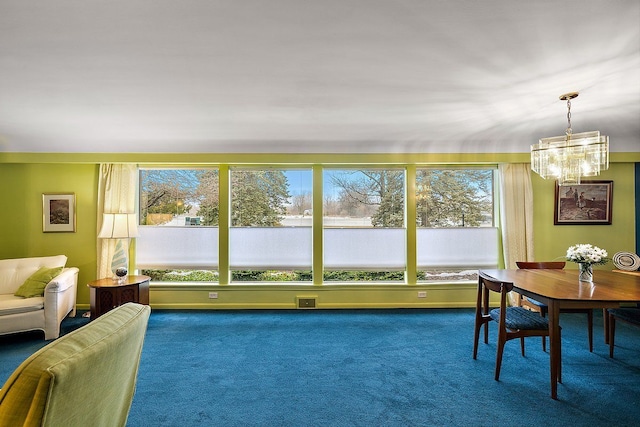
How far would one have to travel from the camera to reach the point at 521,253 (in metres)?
4.54

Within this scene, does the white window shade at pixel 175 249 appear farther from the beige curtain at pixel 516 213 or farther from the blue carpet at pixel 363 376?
the beige curtain at pixel 516 213

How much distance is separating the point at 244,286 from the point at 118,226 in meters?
1.84

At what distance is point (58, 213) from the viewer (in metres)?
4.53

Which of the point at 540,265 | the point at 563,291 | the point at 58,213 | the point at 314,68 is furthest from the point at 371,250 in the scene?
the point at 58,213

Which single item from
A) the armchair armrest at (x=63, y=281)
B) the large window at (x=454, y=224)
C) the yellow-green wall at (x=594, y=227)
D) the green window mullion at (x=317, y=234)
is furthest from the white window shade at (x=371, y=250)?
the armchair armrest at (x=63, y=281)

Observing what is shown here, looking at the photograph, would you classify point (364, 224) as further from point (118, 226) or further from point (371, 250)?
point (118, 226)

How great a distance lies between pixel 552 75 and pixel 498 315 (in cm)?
201

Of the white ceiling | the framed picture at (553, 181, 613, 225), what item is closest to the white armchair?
the white ceiling

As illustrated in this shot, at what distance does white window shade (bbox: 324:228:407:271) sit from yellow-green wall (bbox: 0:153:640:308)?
1.09 ft

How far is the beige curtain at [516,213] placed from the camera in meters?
4.53

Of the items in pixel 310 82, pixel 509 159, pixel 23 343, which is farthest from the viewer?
pixel 509 159

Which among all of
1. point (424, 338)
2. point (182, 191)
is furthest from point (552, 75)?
point (182, 191)

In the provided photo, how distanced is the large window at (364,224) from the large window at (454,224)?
0.33 m

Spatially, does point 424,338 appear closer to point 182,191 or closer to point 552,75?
point 552,75
